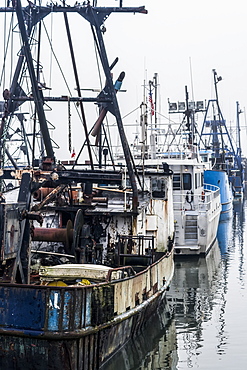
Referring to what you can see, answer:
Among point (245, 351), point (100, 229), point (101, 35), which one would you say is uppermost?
point (101, 35)

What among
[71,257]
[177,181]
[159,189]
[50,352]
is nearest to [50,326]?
[50,352]

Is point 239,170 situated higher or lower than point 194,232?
higher

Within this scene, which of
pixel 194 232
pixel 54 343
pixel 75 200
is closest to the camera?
pixel 54 343

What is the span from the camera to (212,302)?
15.4 metres

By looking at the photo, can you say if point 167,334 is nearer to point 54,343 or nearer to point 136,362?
point 136,362

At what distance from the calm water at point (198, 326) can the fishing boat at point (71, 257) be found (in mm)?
587

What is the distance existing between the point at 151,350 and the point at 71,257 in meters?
2.80

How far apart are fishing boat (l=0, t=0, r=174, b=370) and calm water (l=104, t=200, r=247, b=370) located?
1.93ft

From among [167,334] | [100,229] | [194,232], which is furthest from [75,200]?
[194,232]

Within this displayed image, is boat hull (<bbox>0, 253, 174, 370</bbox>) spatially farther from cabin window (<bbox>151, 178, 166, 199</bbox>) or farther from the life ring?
the life ring

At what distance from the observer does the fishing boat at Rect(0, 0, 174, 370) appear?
8.18 m

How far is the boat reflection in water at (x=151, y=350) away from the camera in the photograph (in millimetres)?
10105

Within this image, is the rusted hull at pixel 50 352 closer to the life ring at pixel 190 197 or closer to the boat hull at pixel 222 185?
the life ring at pixel 190 197

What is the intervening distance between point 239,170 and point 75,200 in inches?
2266
